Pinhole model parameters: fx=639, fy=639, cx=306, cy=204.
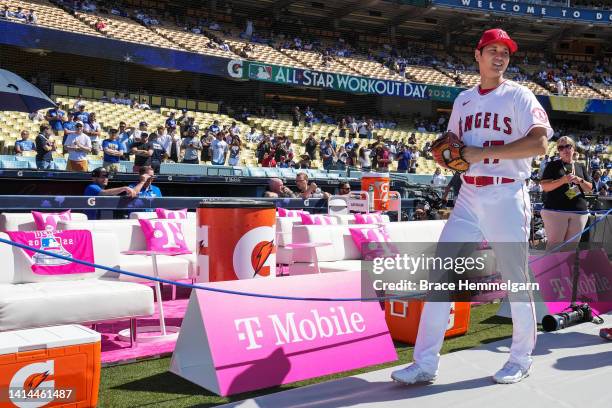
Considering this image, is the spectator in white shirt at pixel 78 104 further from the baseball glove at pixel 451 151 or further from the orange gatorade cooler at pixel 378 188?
the baseball glove at pixel 451 151

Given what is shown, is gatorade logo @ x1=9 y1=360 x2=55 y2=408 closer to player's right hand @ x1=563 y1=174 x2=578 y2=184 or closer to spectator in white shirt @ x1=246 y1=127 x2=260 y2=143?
player's right hand @ x1=563 y1=174 x2=578 y2=184

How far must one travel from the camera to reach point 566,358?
4605 mm

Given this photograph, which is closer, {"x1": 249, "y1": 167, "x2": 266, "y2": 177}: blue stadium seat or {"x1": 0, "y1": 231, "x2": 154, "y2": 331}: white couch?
{"x1": 0, "y1": 231, "x2": 154, "y2": 331}: white couch

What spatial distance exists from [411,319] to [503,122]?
2.17 meters

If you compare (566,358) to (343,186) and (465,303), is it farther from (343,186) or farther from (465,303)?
(343,186)

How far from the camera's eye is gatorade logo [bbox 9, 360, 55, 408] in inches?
129

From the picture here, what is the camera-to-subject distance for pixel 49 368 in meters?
3.37

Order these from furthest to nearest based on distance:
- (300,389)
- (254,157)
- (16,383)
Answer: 1. (254,157)
2. (300,389)
3. (16,383)

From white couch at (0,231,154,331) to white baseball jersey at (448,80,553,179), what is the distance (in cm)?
279

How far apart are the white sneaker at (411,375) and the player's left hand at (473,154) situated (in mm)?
1282

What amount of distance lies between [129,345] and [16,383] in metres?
1.99

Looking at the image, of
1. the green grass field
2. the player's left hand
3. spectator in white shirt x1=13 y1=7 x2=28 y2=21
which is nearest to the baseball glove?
the player's left hand

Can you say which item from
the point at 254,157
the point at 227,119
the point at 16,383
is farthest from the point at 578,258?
the point at 227,119

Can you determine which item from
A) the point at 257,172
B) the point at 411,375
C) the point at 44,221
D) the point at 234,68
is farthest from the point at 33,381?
the point at 234,68
